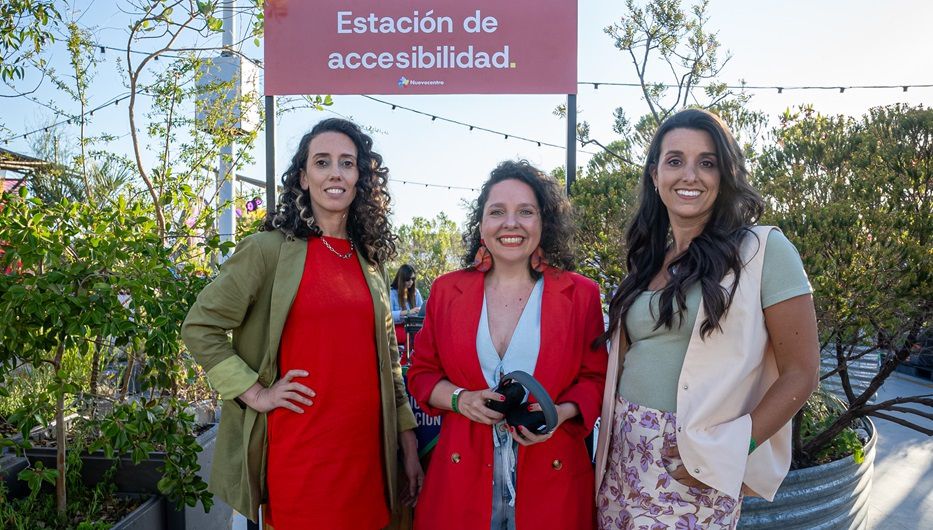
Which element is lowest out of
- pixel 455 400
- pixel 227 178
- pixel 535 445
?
pixel 535 445

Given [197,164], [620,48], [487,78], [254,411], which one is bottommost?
[254,411]

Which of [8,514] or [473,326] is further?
[8,514]

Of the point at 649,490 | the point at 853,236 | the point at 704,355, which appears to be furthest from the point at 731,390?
the point at 853,236

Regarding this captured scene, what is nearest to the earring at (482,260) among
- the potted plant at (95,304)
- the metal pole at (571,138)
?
the potted plant at (95,304)

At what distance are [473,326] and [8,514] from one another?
219cm

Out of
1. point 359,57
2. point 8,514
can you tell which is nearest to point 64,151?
point 359,57

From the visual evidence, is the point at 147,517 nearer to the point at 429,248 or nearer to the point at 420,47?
the point at 420,47

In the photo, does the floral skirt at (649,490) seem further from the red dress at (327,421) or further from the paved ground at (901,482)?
the paved ground at (901,482)

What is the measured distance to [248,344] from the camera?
206 cm

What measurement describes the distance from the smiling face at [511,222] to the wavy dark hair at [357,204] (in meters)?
0.40

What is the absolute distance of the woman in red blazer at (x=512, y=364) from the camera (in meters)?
1.96

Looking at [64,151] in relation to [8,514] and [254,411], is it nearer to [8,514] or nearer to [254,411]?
[8,514]

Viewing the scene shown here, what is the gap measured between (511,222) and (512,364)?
45 cm

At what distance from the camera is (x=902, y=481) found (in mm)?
5215
